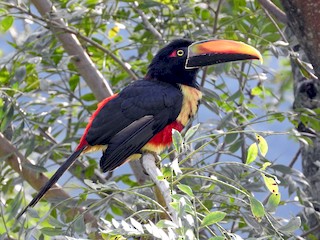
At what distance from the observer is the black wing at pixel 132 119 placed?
12.3 feet

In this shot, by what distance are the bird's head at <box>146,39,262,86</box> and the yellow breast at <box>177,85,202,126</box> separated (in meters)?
0.10

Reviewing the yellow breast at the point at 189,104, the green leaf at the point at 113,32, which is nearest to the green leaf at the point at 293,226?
the yellow breast at the point at 189,104

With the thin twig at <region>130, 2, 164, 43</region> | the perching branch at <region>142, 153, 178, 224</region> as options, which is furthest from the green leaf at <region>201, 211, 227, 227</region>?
the thin twig at <region>130, 2, 164, 43</region>

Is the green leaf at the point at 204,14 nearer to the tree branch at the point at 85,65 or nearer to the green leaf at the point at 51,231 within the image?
the tree branch at the point at 85,65

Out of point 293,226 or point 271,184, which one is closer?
point 271,184

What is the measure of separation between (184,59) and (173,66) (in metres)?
0.06

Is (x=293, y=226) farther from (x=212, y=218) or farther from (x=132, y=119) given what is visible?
(x=132, y=119)

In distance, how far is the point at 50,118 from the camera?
4.41 meters

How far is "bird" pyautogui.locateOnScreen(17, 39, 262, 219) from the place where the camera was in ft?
12.4

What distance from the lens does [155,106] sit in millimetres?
4004

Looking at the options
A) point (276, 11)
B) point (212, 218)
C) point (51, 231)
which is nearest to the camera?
point (212, 218)

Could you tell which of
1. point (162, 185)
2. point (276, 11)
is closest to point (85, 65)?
point (276, 11)

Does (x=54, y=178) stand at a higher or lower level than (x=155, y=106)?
higher

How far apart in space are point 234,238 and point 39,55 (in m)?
2.13
